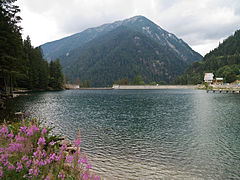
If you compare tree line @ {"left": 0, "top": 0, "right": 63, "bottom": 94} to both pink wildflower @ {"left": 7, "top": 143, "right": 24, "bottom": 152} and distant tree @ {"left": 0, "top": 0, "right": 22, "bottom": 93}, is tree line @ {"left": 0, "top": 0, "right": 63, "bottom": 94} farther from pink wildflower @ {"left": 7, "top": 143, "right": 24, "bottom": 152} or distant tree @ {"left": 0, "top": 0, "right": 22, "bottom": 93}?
pink wildflower @ {"left": 7, "top": 143, "right": 24, "bottom": 152}

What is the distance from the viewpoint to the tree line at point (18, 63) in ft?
128

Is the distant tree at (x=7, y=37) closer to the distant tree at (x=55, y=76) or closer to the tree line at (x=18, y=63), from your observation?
the tree line at (x=18, y=63)

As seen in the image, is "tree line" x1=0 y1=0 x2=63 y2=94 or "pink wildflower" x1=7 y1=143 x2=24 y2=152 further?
"tree line" x1=0 y1=0 x2=63 y2=94

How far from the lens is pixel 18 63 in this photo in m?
45.9

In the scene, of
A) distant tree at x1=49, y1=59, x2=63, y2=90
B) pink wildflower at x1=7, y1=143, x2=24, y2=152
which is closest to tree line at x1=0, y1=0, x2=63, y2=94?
distant tree at x1=49, y1=59, x2=63, y2=90

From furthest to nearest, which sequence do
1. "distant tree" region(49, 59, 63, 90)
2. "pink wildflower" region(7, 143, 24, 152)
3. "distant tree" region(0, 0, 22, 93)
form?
"distant tree" region(49, 59, 63, 90) < "distant tree" region(0, 0, 22, 93) < "pink wildflower" region(7, 143, 24, 152)

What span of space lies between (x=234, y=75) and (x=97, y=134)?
193204mm

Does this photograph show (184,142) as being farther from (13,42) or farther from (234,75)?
(234,75)

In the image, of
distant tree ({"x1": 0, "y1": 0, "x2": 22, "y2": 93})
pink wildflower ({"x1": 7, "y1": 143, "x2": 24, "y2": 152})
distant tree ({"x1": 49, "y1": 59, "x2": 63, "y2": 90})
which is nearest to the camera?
pink wildflower ({"x1": 7, "y1": 143, "x2": 24, "y2": 152})

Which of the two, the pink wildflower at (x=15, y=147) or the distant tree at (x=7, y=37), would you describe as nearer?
the pink wildflower at (x=15, y=147)

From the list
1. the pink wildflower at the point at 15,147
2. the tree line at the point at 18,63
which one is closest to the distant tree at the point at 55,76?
the tree line at the point at 18,63

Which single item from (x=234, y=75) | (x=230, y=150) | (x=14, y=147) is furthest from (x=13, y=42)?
(x=234, y=75)

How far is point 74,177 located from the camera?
648 cm

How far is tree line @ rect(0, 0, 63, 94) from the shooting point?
38.9 metres
